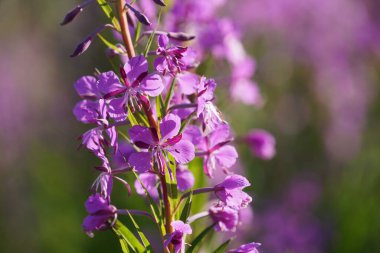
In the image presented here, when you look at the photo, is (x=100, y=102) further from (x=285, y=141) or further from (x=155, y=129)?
(x=285, y=141)

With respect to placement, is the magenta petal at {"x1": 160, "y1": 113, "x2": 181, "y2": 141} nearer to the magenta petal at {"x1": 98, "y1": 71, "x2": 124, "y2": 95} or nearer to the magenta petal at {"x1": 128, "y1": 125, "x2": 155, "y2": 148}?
the magenta petal at {"x1": 128, "y1": 125, "x2": 155, "y2": 148}

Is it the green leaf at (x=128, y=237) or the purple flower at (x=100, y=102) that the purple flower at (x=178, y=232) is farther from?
the purple flower at (x=100, y=102)

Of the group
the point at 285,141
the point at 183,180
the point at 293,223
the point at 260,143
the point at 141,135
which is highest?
the point at 141,135

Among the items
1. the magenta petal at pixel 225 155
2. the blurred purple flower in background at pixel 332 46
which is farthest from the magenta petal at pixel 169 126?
the blurred purple flower in background at pixel 332 46

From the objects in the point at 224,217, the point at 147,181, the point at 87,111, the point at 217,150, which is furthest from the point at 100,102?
the point at 224,217

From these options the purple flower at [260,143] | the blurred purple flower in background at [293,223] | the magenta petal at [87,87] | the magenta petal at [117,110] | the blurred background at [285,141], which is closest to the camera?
the magenta petal at [117,110]

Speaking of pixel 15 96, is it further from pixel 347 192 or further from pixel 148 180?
pixel 148 180
